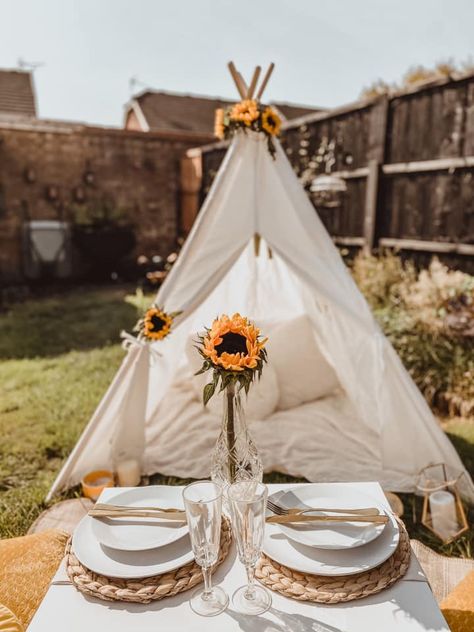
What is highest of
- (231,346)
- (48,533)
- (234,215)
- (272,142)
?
(272,142)

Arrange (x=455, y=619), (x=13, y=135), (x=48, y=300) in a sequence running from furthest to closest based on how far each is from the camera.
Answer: (x=13, y=135), (x=48, y=300), (x=455, y=619)

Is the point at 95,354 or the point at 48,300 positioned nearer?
the point at 95,354

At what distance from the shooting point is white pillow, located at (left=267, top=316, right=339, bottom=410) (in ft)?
12.1

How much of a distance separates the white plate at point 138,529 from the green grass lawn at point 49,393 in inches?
55.7

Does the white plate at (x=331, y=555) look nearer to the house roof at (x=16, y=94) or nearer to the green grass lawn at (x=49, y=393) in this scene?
the green grass lawn at (x=49, y=393)

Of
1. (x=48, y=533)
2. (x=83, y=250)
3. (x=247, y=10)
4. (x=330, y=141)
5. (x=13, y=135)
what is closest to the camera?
(x=48, y=533)

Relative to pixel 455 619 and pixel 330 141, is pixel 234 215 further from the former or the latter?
pixel 330 141

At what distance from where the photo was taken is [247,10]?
399 cm

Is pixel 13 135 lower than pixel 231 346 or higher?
higher

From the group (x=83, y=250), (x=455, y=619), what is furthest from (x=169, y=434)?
(x=83, y=250)

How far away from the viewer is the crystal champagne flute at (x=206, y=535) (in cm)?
108

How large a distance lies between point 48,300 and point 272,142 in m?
6.12

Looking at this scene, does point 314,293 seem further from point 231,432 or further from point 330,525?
point 330,525

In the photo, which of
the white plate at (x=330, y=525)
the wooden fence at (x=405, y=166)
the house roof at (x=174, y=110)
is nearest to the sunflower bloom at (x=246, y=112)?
the white plate at (x=330, y=525)
